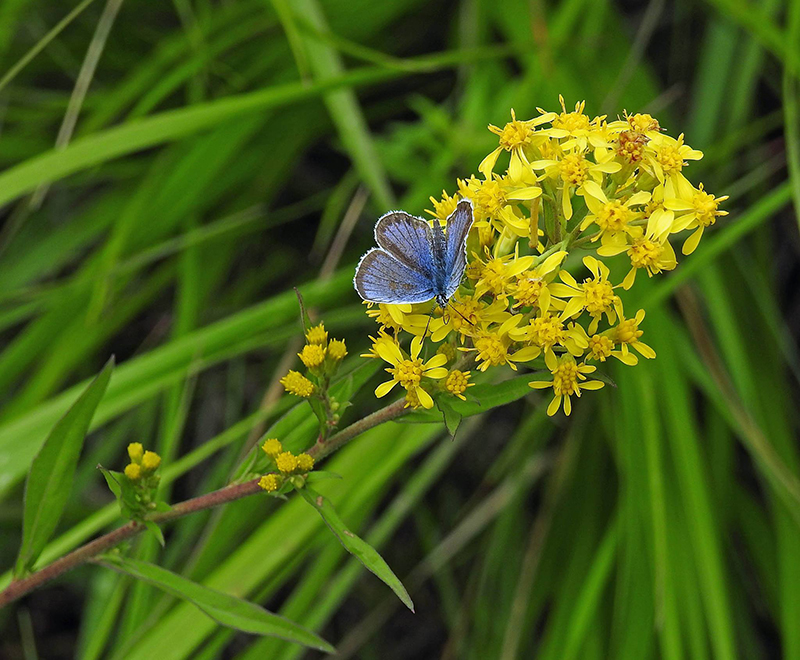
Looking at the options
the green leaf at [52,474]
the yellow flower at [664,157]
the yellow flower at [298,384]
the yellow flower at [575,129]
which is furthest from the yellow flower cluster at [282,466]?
the yellow flower at [664,157]

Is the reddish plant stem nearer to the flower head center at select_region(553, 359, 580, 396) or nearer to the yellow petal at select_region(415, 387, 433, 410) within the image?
the yellow petal at select_region(415, 387, 433, 410)

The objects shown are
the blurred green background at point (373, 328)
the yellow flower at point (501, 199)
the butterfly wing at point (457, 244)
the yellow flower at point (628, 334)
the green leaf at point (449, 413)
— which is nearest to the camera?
the butterfly wing at point (457, 244)

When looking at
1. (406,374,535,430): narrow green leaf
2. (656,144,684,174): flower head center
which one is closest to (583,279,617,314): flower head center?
(406,374,535,430): narrow green leaf

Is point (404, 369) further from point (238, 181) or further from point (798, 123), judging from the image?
point (798, 123)

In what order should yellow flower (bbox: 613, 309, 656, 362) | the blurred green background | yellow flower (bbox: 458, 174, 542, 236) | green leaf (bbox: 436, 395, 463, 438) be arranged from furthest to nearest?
the blurred green background
yellow flower (bbox: 613, 309, 656, 362)
yellow flower (bbox: 458, 174, 542, 236)
green leaf (bbox: 436, 395, 463, 438)

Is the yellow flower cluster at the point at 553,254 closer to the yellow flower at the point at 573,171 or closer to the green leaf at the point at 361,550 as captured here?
the yellow flower at the point at 573,171

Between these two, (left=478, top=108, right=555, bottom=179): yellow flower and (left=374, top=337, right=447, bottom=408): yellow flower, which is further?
(left=478, top=108, right=555, bottom=179): yellow flower
